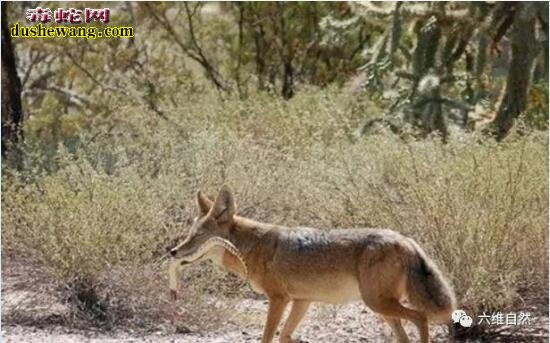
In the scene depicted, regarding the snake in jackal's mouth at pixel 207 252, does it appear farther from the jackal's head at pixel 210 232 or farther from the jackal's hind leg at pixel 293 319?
the jackal's hind leg at pixel 293 319

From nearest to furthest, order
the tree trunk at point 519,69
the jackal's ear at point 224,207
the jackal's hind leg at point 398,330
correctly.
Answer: the jackal's hind leg at point 398,330, the jackal's ear at point 224,207, the tree trunk at point 519,69

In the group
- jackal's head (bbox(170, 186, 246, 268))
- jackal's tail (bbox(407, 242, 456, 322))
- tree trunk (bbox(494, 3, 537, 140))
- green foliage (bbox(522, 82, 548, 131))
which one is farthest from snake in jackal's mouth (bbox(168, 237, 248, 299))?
green foliage (bbox(522, 82, 548, 131))

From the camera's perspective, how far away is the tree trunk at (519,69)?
15422 millimetres

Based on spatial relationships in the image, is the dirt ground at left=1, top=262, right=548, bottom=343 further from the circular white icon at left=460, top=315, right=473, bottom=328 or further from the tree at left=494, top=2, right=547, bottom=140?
the tree at left=494, top=2, right=547, bottom=140

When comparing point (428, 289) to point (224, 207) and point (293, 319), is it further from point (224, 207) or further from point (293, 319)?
point (224, 207)

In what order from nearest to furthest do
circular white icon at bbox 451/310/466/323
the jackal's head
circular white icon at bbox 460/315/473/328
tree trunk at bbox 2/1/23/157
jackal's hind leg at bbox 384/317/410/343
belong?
jackal's hind leg at bbox 384/317/410/343 < the jackal's head < circular white icon at bbox 451/310/466/323 < circular white icon at bbox 460/315/473/328 < tree trunk at bbox 2/1/23/157

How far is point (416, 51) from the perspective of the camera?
54.9 ft

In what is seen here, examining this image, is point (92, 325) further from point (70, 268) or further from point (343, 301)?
point (343, 301)

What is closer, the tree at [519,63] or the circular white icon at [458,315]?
the circular white icon at [458,315]

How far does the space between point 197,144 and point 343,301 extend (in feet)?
14.1

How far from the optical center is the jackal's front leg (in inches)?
312

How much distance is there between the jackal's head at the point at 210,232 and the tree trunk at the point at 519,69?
7.62m

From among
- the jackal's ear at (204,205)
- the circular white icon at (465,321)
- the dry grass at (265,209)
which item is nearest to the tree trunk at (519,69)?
the dry grass at (265,209)

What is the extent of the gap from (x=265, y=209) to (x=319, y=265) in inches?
144
